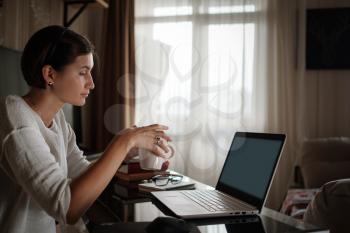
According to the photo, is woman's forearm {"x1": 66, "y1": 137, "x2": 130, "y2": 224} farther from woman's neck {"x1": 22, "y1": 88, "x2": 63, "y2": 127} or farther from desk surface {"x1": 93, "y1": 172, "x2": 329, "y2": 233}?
woman's neck {"x1": 22, "y1": 88, "x2": 63, "y2": 127}

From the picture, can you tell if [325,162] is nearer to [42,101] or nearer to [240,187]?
[240,187]

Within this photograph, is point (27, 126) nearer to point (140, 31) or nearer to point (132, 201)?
point (132, 201)

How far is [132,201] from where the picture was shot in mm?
1192

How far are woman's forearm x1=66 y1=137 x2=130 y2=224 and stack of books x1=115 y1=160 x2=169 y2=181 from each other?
581 mm

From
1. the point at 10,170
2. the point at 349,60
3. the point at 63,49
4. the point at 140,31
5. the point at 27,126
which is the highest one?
the point at 140,31

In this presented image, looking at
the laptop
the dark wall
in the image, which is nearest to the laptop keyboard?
the laptop

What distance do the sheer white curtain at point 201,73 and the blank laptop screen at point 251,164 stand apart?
2243mm

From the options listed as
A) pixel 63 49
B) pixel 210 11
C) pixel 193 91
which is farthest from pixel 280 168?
pixel 63 49

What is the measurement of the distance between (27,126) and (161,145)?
35 cm

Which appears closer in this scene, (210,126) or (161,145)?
(161,145)

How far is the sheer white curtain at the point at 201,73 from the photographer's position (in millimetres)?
3531

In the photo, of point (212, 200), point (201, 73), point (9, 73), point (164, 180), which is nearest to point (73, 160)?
point (164, 180)

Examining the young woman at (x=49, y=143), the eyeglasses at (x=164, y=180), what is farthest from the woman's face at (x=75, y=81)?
the eyeglasses at (x=164, y=180)

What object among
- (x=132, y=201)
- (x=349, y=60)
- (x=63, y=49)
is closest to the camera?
(x=63, y=49)
